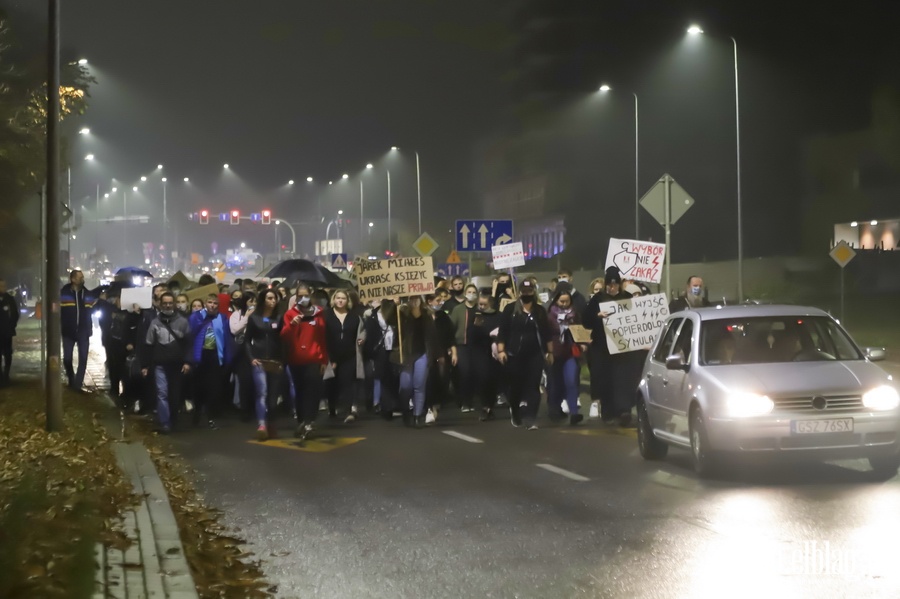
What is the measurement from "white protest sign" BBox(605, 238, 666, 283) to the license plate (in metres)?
8.52

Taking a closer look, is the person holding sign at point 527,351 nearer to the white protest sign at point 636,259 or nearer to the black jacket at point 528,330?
the black jacket at point 528,330

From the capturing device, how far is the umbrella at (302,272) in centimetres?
3934

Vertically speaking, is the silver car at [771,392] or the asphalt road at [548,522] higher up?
the silver car at [771,392]

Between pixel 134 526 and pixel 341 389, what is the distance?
9753 millimetres

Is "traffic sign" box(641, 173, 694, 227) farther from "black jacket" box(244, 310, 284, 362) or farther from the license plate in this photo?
the license plate

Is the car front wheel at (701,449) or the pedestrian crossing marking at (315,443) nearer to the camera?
the car front wheel at (701,449)

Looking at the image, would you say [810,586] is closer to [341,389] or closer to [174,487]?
[174,487]

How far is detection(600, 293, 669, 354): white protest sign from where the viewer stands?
17.1 m

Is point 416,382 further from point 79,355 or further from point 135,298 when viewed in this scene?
point 79,355

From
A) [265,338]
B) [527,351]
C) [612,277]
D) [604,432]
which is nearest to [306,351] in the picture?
[265,338]

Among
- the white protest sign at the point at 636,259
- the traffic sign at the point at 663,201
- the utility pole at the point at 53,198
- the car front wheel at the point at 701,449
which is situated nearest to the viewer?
the car front wheel at the point at 701,449

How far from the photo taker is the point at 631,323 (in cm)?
1720

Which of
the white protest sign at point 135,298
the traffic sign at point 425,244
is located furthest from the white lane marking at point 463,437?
the traffic sign at point 425,244

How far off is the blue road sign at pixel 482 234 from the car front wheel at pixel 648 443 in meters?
17.6
